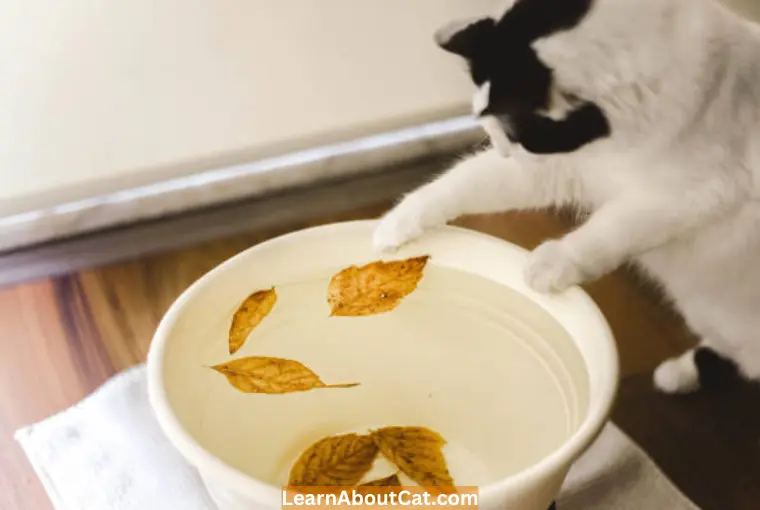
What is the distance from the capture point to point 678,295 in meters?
0.59

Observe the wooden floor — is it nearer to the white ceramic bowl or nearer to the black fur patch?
the white ceramic bowl

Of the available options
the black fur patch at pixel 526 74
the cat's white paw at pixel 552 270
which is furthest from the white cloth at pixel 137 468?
the black fur patch at pixel 526 74

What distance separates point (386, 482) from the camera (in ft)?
1.96

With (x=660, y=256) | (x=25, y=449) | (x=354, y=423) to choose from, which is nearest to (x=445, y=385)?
(x=354, y=423)

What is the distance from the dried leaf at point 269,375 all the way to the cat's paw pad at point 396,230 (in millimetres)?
112

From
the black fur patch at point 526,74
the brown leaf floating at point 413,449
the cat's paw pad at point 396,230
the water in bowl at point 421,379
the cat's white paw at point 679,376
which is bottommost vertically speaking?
the cat's white paw at point 679,376

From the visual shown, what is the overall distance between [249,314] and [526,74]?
254mm

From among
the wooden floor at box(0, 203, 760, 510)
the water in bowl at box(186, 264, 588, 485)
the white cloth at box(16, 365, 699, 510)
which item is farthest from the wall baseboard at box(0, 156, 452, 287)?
the water in bowl at box(186, 264, 588, 485)

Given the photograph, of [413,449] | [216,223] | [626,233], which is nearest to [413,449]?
[413,449]

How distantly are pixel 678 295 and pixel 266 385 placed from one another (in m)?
0.30

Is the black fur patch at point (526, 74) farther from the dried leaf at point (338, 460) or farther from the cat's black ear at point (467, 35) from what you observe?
the dried leaf at point (338, 460)

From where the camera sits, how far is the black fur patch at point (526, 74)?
401mm

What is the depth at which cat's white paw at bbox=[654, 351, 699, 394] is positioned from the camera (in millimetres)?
709

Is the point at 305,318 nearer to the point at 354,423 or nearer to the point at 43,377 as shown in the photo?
the point at 354,423
